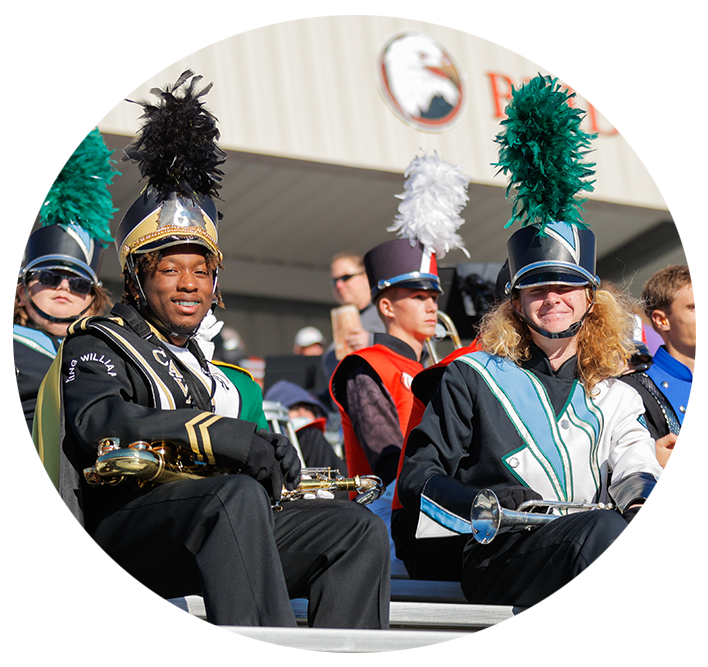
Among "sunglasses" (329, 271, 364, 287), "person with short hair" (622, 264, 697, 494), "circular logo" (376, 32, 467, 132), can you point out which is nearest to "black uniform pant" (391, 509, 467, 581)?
"person with short hair" (622, 264, 697, 494)

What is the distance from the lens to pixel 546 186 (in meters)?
3.96

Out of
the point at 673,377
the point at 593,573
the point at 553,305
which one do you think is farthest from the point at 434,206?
the point at 593,573

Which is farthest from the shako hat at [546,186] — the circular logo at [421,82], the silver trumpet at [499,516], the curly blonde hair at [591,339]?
the circular logo at [421,82]

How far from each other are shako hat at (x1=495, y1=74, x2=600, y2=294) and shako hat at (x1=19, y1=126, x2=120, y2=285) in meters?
1.70

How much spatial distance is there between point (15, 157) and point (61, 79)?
3.99 feet

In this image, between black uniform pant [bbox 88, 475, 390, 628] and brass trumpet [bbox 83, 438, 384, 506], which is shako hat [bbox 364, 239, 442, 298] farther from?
brass trumpet [bbox 83, 438, 384, 506]

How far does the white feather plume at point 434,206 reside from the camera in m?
5.45

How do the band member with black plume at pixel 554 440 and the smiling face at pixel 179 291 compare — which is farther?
the smiling face at pixel 179 291

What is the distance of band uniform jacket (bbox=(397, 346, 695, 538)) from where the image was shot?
3.44 m

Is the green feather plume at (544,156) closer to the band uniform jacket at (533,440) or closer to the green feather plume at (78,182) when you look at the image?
the band uniform jacket at (533,440)

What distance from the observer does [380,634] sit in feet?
7.39

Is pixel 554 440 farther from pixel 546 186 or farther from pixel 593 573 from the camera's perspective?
pixel 546 186

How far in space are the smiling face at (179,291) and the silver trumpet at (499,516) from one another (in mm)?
1109

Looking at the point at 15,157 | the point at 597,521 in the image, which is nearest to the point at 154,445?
the point at 597,521
